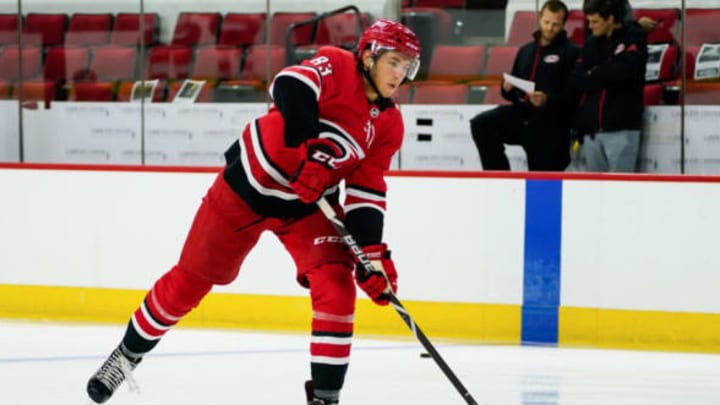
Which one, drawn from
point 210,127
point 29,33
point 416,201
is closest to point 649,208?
point 416,201

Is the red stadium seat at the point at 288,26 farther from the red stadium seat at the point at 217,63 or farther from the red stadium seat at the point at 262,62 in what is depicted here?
the red stadium seat at the point at 217,63

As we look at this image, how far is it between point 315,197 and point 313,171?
0.06m

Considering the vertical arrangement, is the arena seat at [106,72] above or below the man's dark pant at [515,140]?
above

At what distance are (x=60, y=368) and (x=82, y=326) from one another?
1.16 metres

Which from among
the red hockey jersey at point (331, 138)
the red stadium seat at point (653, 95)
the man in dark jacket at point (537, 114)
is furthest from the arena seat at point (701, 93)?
the red hockey jersey at point (331, 138)

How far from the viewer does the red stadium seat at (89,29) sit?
20.1 feet

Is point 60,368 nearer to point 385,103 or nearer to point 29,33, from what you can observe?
point 385,103

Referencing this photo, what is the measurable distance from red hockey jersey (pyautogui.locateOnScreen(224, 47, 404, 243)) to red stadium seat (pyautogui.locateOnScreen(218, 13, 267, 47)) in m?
2.52

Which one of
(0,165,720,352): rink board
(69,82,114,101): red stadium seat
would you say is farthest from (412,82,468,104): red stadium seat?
(69,82,114,101): red stadium seat

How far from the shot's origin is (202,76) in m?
6.10

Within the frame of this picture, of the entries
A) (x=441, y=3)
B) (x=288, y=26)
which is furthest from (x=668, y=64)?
(x=288, y=26)

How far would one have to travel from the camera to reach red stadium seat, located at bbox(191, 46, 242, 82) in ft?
19.9

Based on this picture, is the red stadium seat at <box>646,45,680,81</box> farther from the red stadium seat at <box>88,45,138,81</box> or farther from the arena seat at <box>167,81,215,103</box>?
the red stadium seat at <box>88,45,138,81</box>

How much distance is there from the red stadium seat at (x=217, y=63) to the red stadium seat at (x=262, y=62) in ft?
0.14
